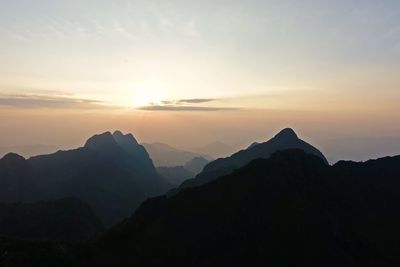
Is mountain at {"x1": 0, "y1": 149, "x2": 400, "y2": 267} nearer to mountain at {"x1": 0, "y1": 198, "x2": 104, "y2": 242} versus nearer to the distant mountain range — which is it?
the distant mountain range

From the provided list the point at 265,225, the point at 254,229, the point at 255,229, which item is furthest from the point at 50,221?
the point at 265,225

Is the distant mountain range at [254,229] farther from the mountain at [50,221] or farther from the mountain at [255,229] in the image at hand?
the mountain at [50,221]

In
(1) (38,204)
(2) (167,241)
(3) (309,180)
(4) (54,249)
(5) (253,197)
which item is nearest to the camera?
(4) (54,249)

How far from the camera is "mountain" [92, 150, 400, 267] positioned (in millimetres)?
84750

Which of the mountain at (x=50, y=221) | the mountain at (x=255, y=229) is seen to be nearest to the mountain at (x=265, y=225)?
the mountain at (x=255, y=229)

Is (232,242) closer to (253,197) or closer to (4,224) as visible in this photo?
(253,197)

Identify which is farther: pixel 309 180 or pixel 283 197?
pixel 309 180

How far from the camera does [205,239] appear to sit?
89688 mm

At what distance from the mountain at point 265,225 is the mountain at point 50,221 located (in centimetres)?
5161

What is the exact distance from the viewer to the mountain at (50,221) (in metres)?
137

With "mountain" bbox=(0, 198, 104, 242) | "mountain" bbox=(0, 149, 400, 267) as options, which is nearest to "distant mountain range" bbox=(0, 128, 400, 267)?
"mountain" bbox=(0, 149, 400, 267)

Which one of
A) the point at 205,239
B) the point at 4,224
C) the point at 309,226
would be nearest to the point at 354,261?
the point at 309,226

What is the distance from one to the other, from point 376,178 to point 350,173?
8491mm

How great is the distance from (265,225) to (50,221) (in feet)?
273
